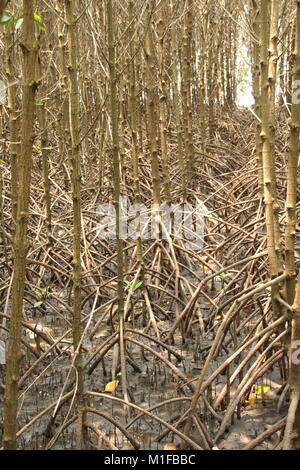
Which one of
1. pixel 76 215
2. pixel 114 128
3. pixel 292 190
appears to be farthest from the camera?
pixel 114 128

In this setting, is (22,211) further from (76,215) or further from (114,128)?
(114,128)

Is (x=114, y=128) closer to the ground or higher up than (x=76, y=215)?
higher up

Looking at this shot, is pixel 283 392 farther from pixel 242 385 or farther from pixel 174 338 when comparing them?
pixel 174 338

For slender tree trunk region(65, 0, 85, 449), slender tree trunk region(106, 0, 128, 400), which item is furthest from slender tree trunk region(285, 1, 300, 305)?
slender tree trunk region(65, 0, 85, 449)

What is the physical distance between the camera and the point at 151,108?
12.7 feet

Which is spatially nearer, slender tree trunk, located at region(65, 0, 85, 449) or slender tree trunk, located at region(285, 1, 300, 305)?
slender tree trunk, located at region(65, 0, 85, 449)

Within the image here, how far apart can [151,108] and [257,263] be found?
4.08 ft

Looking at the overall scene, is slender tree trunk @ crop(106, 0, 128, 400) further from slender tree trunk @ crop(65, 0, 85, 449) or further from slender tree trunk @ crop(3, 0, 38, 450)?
slender tree trunk @ crop(3, 0, 38, 450)

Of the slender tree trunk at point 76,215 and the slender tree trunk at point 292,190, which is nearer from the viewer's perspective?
the slender tree trunk at point 76,215

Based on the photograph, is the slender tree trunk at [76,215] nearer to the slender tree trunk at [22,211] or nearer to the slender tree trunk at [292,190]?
the slender tree trunk at [22,211]

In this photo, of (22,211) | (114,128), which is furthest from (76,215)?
(22,211)

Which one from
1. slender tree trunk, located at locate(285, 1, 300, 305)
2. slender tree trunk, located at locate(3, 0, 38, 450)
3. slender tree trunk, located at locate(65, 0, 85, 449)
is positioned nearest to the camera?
slender tree trunk, located at locate(3, 0, 38, 450)

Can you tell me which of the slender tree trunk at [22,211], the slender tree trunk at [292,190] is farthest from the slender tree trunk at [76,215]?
the slender tree trunk at [292,190]

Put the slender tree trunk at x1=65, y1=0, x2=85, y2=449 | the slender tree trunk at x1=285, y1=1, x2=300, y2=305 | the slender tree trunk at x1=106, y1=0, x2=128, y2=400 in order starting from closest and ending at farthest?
the slender tree trunk at x1=65, y1=0, x2=85, y2=449 < the slender tree trunk at x1=285, y1=1, x2=300, y2=305 < the slender tree trunk at x1=106, y1=0, x2=128, y2=400
